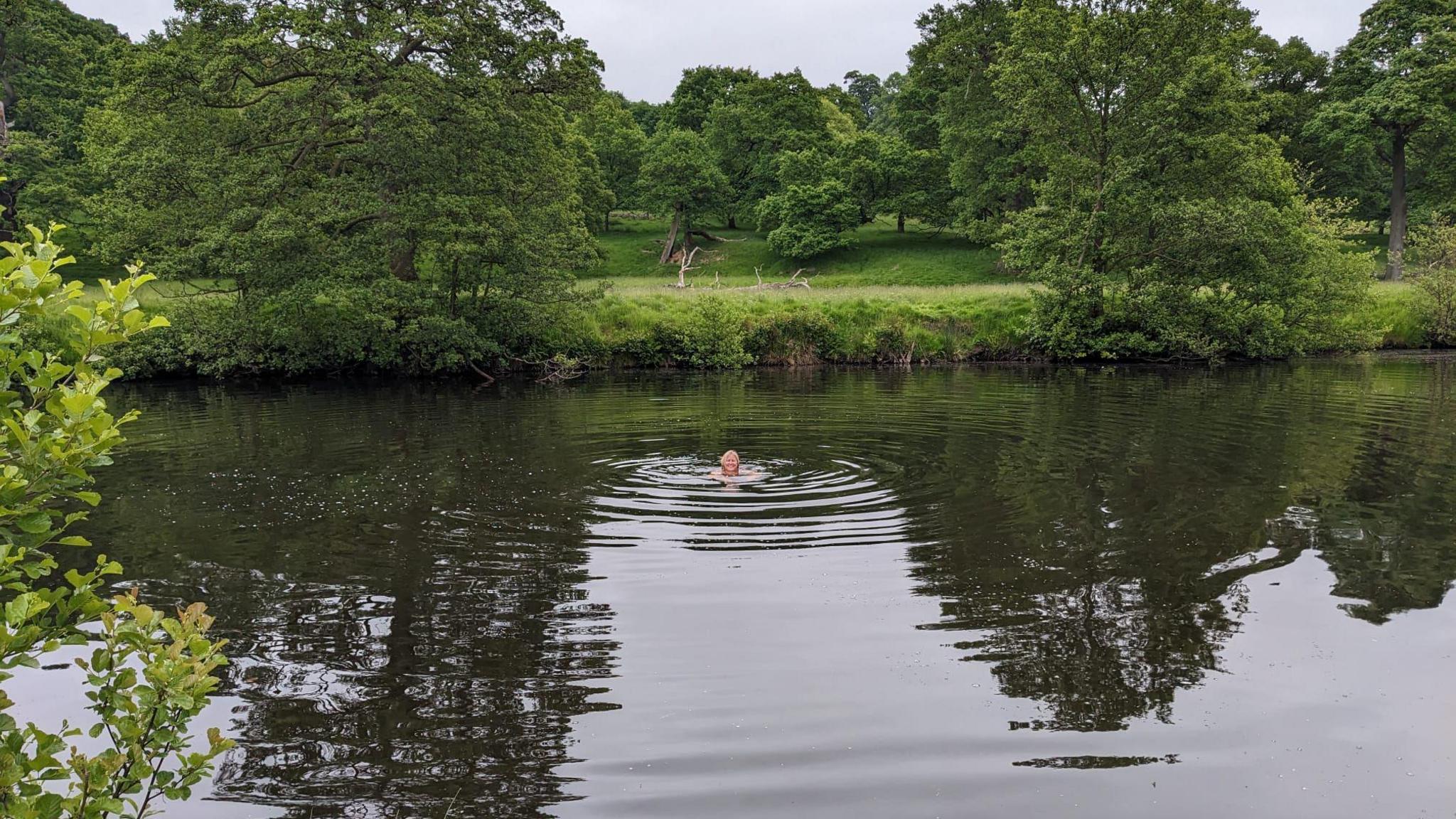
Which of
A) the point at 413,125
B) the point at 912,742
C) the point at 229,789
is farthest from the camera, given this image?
the point at 413,125

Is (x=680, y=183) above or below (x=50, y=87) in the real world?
below

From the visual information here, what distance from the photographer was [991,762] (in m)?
6.24

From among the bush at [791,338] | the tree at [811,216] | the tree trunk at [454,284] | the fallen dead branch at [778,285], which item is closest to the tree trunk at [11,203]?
the tree trunk at [454,284]

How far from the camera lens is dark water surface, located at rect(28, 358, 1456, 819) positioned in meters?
6.04

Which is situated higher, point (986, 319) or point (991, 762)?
point (986, 319)

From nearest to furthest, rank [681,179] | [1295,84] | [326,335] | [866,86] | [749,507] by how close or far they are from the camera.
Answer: [749,507], [326,335], [1295,84], [681,179], [866,86]

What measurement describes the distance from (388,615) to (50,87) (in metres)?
57.9

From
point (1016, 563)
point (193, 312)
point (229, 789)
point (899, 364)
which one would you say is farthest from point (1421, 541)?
point (193, 312)

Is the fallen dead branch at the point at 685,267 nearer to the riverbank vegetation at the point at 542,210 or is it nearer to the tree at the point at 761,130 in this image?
the riverbank vegetation at the point at 542,210

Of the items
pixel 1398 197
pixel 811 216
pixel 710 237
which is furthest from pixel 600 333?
Answer: pixel 1398 197

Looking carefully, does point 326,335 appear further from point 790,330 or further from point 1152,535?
point 1152,535

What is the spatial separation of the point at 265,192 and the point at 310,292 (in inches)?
144

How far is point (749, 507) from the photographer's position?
1322 centimetres

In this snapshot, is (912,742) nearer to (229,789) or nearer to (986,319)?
(229,789)
